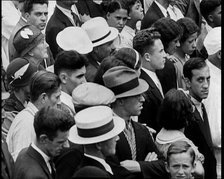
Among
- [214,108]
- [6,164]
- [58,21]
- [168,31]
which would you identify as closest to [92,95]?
[6,164]

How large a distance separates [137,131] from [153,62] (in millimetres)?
1469

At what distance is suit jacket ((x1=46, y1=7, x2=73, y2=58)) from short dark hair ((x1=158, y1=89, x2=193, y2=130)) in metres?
2.04

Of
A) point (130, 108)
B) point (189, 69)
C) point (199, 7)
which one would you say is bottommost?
point (199, 7)

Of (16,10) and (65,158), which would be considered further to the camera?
(16,10)

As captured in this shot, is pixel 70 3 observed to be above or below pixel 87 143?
below

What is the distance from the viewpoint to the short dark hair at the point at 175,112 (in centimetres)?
649

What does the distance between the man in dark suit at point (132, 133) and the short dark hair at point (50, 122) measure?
1.84 ft

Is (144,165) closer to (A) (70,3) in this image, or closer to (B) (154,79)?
(B) (154,79)

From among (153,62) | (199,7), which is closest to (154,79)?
(153,62)

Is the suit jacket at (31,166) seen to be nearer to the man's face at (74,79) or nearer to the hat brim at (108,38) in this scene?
the man's face at (74,79)

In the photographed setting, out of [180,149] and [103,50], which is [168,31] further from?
[180,149]

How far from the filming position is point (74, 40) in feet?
25.4

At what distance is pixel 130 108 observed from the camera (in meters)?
6.28

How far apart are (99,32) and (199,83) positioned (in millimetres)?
1104
